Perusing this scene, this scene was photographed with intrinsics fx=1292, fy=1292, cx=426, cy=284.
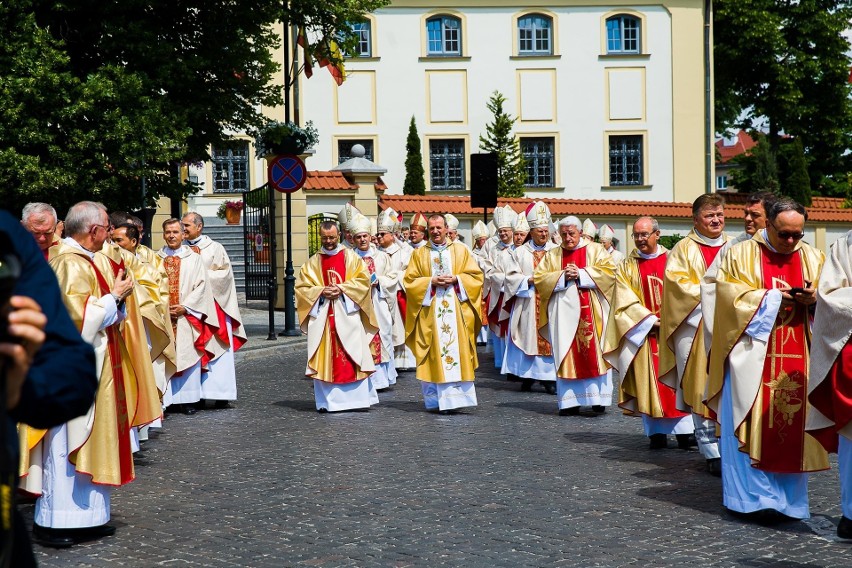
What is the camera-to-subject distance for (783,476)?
725 centimetres

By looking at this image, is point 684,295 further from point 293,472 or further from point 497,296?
point 497,296

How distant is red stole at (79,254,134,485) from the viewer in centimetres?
725

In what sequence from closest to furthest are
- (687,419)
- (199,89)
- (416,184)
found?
(687,419), (199,89), (416,184)

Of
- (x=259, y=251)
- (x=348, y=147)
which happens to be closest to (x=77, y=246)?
(x=259, y=251)

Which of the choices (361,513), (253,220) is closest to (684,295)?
(361,513)

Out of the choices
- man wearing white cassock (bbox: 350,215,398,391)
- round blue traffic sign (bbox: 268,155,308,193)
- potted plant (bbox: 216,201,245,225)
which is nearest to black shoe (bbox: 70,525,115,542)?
man wearing white cassock (bbox: 350,215,398,391)

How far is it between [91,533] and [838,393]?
404cm

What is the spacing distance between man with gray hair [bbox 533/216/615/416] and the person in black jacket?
910 cm

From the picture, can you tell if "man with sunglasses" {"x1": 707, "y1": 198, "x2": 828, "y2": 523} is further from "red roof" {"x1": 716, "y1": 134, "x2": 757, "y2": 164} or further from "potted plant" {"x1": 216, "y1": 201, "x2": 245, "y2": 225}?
"red roof" {"x1": 716, "y1": 134, "x2": 757, "y2": 164}

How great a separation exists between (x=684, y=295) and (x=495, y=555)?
3.14m

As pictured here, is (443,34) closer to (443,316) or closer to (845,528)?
(443,316)

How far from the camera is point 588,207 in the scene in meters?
33.7

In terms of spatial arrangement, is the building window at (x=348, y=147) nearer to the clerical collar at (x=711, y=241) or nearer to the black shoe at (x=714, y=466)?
the clerical collar at (x=711, y=241)

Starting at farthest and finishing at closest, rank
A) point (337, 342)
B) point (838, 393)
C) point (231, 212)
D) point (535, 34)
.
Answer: point (535, 34) < point (231, 212) < point (337, 342) < point (838, 393)
